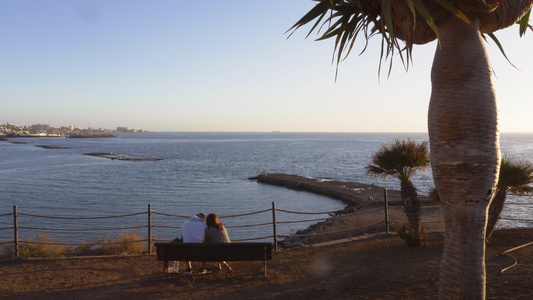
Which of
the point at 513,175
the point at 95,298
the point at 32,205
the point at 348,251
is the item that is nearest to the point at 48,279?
the point at 95,298

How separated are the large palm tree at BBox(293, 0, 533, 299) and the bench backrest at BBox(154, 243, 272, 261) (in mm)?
3436

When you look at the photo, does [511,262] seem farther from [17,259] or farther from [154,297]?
[17,259]

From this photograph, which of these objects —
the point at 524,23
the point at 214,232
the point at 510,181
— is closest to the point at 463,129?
the point at 524,23

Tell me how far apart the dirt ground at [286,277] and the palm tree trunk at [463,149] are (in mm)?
1577

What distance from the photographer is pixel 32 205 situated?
31.2 meters

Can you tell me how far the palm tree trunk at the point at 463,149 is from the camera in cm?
441

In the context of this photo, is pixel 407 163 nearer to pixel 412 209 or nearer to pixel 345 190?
pixel 412 209

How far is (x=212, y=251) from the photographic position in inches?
284

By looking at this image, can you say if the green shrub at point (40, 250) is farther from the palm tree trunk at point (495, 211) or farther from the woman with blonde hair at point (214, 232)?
the palm tree trunk at point (495, 211)

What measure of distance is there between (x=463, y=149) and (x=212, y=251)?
184 inches

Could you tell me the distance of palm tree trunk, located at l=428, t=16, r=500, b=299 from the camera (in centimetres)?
441

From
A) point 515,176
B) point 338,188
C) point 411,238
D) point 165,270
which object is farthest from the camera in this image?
point 338,188

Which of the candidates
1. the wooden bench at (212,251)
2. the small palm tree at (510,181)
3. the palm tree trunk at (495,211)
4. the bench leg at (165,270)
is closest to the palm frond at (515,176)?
the small palm tree at (510,181)

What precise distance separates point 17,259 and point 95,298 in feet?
11.4
